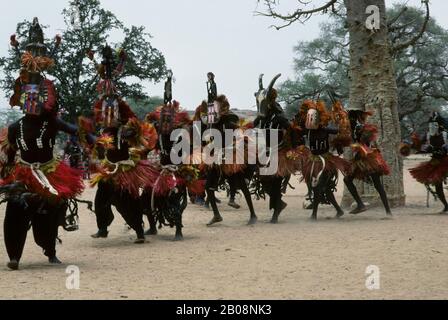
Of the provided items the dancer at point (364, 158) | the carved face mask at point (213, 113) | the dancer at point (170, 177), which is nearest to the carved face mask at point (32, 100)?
the dancer at point (170, 177)

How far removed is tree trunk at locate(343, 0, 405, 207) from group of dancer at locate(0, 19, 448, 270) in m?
0.46

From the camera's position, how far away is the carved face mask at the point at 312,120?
11.3m

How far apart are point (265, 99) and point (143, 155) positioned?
9.40 feet

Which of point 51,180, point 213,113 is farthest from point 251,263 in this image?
point 213,113

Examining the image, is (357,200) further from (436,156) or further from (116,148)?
(116,148)

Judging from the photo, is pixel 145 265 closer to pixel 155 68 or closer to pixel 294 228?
pixel 294 228

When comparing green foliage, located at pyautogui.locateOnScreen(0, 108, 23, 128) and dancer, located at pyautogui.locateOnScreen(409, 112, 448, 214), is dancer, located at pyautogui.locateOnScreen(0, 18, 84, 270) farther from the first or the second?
dancer, located at pyautogui.locateOnScreen(409, 112, 448, 214)

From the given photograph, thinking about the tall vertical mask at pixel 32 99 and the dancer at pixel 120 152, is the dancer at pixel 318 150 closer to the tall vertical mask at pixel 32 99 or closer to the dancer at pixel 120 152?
the dancer at pixel 120 152

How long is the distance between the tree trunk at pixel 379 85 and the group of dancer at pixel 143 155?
17.9 inches

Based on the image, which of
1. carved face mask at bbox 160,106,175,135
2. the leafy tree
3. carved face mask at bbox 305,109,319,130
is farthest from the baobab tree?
the leafy tree

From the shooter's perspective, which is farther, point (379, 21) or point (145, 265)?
point (379, 21)

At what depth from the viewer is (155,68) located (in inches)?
1597

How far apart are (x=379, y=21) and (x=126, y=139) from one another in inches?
282
